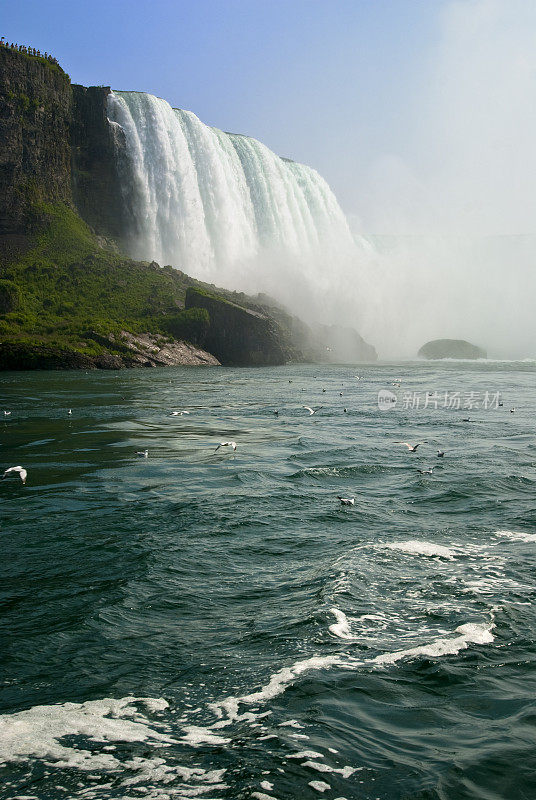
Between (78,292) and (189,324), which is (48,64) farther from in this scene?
(189,324)

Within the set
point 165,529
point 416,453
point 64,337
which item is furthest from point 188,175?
point 165,529

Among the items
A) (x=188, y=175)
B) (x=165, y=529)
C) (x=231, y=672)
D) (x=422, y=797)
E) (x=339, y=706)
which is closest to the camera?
(x=422, y=797)

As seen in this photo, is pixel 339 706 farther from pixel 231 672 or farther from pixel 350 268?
pixel 350 268

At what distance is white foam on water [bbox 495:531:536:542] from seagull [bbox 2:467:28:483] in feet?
30.9

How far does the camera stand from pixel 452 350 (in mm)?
77188

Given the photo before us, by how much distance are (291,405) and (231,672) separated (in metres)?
23.9

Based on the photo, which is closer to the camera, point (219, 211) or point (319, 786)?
point (319, 786)

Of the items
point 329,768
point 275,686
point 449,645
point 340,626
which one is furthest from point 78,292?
point 329,768

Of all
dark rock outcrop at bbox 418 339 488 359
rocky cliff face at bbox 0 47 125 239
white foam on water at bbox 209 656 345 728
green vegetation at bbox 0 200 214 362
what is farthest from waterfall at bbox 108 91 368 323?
white foam on water at bbox 209 656 345 728

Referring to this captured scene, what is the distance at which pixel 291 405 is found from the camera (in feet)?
98.1

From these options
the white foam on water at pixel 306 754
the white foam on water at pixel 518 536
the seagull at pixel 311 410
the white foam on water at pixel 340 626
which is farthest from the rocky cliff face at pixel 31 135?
the white foam on water at pixel 306 754

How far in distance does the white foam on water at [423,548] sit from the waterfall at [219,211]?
2986 inches

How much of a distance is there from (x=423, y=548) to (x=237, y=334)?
187 ft

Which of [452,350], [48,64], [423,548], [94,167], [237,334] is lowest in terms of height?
[423,548]
